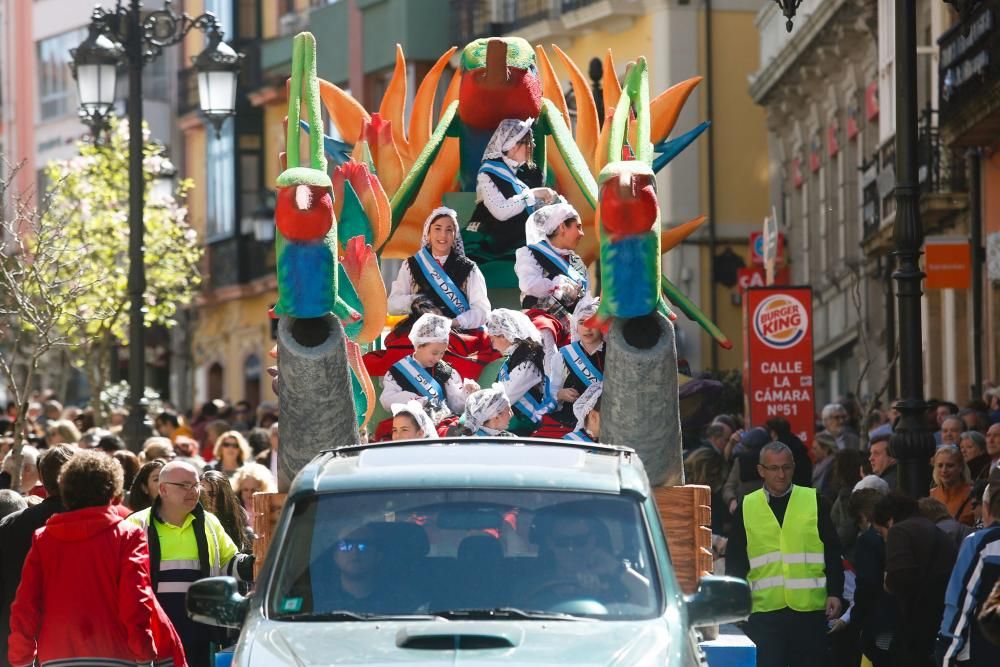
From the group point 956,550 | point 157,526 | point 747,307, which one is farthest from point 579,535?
point 747,307

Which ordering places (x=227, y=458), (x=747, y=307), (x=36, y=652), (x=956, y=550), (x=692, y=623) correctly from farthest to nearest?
(x=747, y=307), (x=227, y=458), (x=956, y=550), (x=36, y=652), (x=692, y=623)

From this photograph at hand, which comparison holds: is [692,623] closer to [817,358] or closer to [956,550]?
[956,550]

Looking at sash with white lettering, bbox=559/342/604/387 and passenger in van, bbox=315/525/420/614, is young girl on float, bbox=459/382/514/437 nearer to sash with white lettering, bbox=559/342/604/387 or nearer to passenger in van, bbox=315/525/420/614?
sash with white lettering, bbox=559/342/604/387

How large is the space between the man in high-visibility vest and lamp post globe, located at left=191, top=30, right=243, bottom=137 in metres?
9.26

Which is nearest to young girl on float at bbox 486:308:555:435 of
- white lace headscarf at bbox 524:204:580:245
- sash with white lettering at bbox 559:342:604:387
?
sash with white lettering at bbox 559:342:604:387

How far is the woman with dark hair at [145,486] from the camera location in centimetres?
1248

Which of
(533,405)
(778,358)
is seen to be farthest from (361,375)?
(778,358)

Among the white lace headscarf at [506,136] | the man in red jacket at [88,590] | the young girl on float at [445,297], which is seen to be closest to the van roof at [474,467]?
the man in red jacket at [88,590]

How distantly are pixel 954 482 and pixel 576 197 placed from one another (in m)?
2.85

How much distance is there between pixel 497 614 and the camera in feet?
26.3

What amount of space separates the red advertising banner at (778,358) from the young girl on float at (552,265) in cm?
585

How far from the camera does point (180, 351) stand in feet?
184

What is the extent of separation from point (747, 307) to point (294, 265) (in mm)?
8839

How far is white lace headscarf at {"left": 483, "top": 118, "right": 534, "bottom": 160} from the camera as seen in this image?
14.6 m
